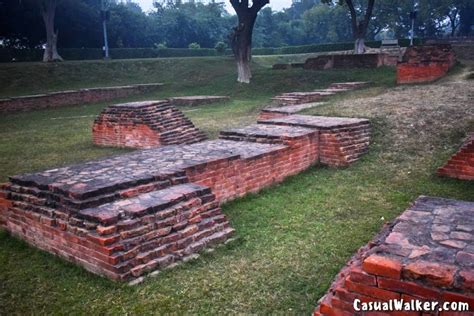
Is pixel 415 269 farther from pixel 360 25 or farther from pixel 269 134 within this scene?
pixel 360 25

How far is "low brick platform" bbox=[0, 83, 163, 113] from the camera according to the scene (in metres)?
13.3

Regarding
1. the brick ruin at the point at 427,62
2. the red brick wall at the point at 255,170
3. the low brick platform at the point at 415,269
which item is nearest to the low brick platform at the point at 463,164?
the red brick wall at the point at 255,170

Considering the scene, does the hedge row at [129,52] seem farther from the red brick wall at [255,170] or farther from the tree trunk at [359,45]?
the red brick wall at [255,170]

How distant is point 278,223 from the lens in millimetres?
4039

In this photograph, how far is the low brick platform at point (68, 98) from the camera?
13320 millimetres

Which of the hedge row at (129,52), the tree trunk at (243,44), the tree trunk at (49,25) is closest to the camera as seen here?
the tree trunk at (243,44)

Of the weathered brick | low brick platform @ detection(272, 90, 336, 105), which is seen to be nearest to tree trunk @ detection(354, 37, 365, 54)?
low brick platform @ detection(272, 90, 336, 105)

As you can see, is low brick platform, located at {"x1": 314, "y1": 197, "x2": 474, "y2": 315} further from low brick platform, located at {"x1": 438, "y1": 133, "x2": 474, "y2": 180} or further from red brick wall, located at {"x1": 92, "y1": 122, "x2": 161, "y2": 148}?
red brick wall, located at {"x1": 92, "y1": 122, "x2": 161, "y2": 148}

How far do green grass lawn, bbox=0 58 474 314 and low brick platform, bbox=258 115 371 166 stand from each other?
0.56 feet

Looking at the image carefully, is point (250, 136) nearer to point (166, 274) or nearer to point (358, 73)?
point (166, 274)

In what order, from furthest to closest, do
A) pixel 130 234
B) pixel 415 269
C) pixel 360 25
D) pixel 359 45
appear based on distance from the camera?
pixel 359 45 → pixel 360 25 → pixel 130 234 → pixel 415 269

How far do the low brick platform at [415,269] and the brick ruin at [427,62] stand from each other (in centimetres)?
911

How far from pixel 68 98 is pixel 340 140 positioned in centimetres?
1167

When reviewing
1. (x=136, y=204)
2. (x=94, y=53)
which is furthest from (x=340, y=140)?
(x=94, y=53)
